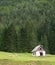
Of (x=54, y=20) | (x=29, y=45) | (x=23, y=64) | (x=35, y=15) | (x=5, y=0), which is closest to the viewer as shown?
(x=23, y=64)

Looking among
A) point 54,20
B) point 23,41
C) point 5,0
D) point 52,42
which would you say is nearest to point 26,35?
point 23,41

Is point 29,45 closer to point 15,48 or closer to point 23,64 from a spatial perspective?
point 15,48

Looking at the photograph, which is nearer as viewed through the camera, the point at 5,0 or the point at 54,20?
the point at 54,20

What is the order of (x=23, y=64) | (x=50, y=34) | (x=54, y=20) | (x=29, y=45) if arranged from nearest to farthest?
(x=23, y=64) → (x=29, y=45) → (x=50, y=34) → (x=54, y=20)

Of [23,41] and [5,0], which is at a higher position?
[5,0]

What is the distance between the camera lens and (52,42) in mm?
88312

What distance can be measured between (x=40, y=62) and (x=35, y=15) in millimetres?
62897

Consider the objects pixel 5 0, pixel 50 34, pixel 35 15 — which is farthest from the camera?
pixel 5 0

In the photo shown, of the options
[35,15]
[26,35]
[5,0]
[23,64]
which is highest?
[5,0]

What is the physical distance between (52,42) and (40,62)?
108 ft

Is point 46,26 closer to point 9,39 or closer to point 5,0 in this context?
point 9,39

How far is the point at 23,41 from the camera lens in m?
85.2

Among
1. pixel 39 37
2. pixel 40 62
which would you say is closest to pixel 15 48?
pixel 39 37

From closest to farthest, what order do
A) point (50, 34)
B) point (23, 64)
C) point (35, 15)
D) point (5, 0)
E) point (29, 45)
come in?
point (23, 64) < point (29, 45) < point (50, 34) < point (35, 15) < point (5, 0)
